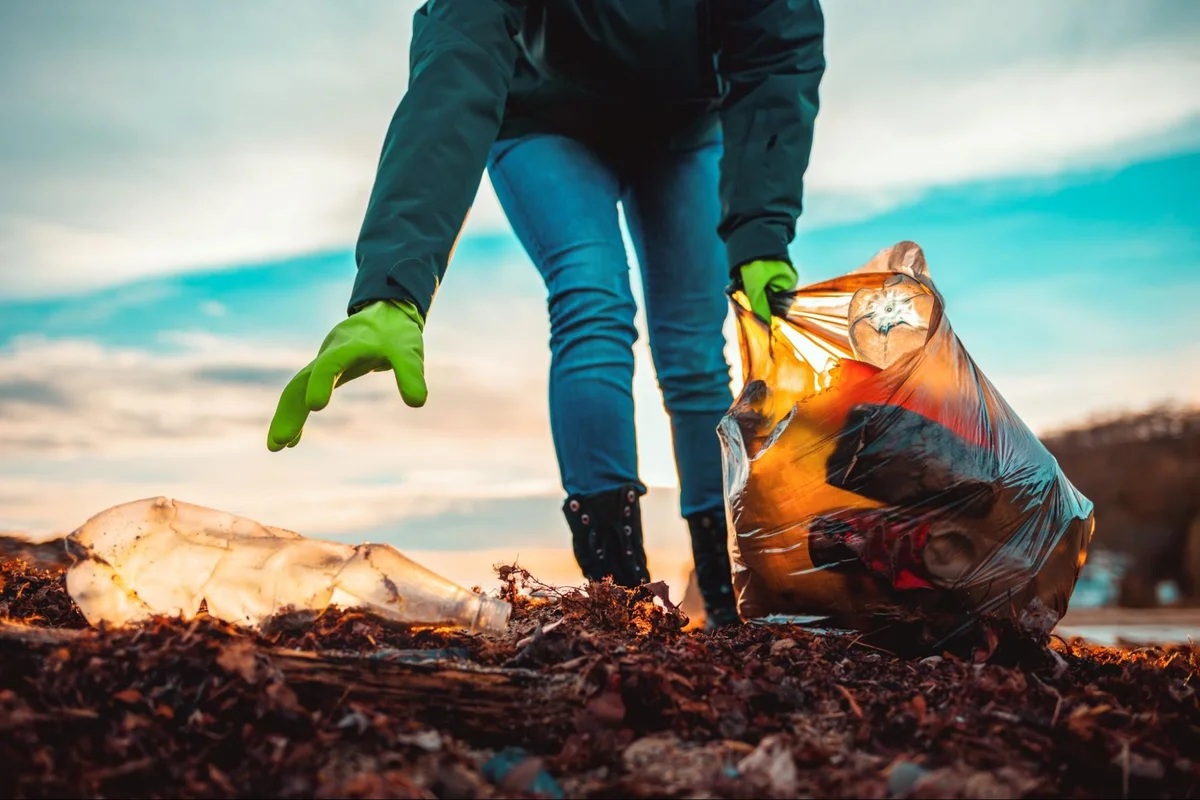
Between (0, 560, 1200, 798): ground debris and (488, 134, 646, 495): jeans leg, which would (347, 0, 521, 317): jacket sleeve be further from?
(0, 560, 1200, 798): ground debris

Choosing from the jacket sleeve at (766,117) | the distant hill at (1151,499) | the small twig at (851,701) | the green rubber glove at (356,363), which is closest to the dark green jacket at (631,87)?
the jacket sleeve at (766,117)

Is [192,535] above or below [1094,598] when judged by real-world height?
above

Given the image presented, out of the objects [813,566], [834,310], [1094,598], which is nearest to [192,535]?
[813,566]

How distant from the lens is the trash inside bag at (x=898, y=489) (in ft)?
5.42

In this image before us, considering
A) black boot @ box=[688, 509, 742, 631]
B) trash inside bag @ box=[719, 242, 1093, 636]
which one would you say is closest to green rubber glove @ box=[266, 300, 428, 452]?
trash inside bag @ box=[719, 242, 1093, 636]

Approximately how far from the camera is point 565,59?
2221mm

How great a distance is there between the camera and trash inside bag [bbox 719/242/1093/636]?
165cm

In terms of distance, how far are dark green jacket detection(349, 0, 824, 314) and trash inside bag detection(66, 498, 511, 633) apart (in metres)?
0.72

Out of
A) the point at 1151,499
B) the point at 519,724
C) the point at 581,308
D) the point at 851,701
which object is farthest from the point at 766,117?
the point at 1151,499

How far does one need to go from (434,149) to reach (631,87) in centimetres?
69

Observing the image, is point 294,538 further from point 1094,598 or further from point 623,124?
point 1094,598

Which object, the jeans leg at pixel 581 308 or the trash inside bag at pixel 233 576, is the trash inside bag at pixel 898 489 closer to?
the jeans leg at pixel 581 308

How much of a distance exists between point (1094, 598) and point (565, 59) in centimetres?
770

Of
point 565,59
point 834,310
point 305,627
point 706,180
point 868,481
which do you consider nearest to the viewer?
point 305,627
